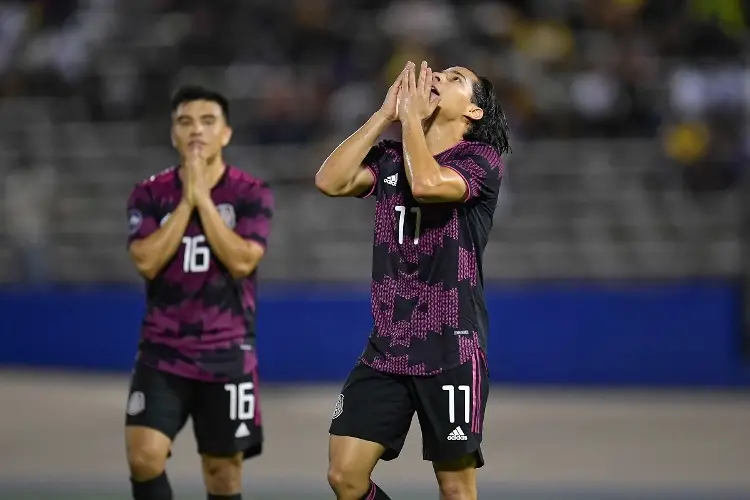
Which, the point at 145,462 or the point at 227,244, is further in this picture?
the point at 227,244

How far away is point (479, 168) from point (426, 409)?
3.19 ft

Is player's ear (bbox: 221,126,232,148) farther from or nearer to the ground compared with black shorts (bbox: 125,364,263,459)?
farther from the ground

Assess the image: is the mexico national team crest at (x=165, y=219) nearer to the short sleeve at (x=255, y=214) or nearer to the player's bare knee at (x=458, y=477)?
the short sleeve at (x=255, y=214)

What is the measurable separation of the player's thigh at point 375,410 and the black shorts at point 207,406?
1.14 meters

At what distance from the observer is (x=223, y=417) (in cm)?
649

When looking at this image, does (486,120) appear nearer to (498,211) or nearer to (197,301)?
(197,301)

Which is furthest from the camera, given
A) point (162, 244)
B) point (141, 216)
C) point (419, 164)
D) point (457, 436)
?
point (141, 216)

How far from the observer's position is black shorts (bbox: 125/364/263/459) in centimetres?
638

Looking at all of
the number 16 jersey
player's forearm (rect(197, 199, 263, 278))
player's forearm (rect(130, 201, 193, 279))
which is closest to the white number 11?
the number 16 jersey

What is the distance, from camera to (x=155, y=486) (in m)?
6.26

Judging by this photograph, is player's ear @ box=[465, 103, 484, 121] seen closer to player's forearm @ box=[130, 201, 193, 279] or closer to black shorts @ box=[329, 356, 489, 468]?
black shorts @ box=[329, 356, 489, 468]

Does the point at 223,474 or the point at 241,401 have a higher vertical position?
the point at 241,401

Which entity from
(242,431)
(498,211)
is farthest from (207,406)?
(498,211)

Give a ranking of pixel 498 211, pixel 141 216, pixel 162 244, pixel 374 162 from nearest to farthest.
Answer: pixel 374 162 < pixel 162 244 < pixel 141 216 < pixel 498 211
